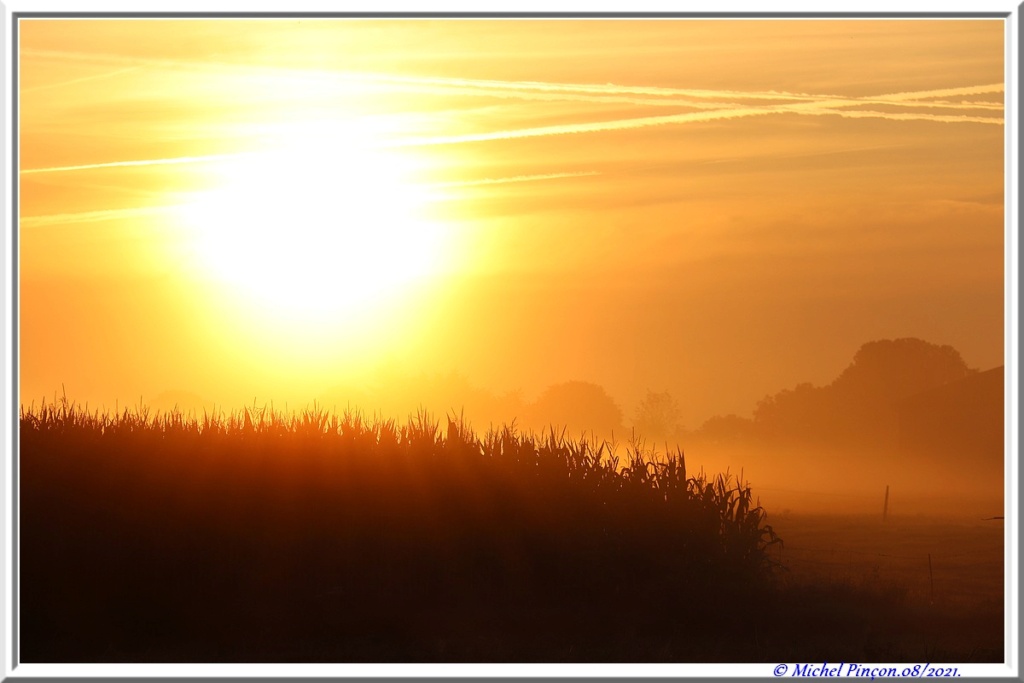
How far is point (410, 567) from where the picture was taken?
6289mm

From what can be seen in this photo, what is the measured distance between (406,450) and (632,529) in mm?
1794

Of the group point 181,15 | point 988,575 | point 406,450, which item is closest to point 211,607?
point 406,450

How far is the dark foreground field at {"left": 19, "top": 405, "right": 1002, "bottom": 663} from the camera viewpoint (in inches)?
236

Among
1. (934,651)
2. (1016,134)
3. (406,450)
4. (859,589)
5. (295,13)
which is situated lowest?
(934,651)

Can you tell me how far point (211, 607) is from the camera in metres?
6.08

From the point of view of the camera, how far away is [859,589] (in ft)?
21.5

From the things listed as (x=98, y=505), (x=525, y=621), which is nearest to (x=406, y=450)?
(x=525, y=621)

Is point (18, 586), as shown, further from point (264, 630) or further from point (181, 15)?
point (181, 15)

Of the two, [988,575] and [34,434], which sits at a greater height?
[34,434]

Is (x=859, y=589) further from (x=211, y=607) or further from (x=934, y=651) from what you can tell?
(x=211, y=607)

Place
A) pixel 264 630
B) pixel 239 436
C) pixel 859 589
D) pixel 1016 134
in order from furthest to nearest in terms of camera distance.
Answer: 1. pixel 239 436
2. pixel 859 589
3. pixel 264 630
4. pixel 1016 134

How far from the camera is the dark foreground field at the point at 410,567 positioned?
599cm

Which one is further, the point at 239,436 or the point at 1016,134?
Result: the point at 239,436

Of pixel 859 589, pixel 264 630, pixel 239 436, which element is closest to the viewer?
pixel 264 630
